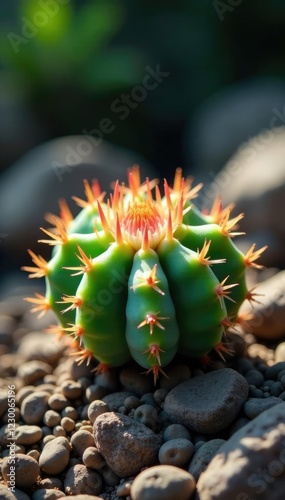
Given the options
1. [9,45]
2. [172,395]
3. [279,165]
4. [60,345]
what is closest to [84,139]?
[9,45]

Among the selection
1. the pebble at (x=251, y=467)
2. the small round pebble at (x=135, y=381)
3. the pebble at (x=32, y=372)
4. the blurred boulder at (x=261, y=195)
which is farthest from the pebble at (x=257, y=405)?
the blurred boulder at (x=261, y=195)

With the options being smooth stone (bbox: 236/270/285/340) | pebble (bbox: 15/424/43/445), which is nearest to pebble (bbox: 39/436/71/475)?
pebble (bbox: 15/424/43/445)

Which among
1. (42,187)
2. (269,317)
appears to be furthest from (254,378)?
(42,187)

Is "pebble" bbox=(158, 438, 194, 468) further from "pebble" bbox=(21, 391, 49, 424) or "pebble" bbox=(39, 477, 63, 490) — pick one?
"pebble" bbox=(21, 391, 49, 424)

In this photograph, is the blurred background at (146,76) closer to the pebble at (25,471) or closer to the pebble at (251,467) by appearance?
the pebble at (25,471)

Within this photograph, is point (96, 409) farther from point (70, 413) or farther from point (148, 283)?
point (148, 283)

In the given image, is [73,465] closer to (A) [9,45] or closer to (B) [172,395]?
(B) [172,395]
